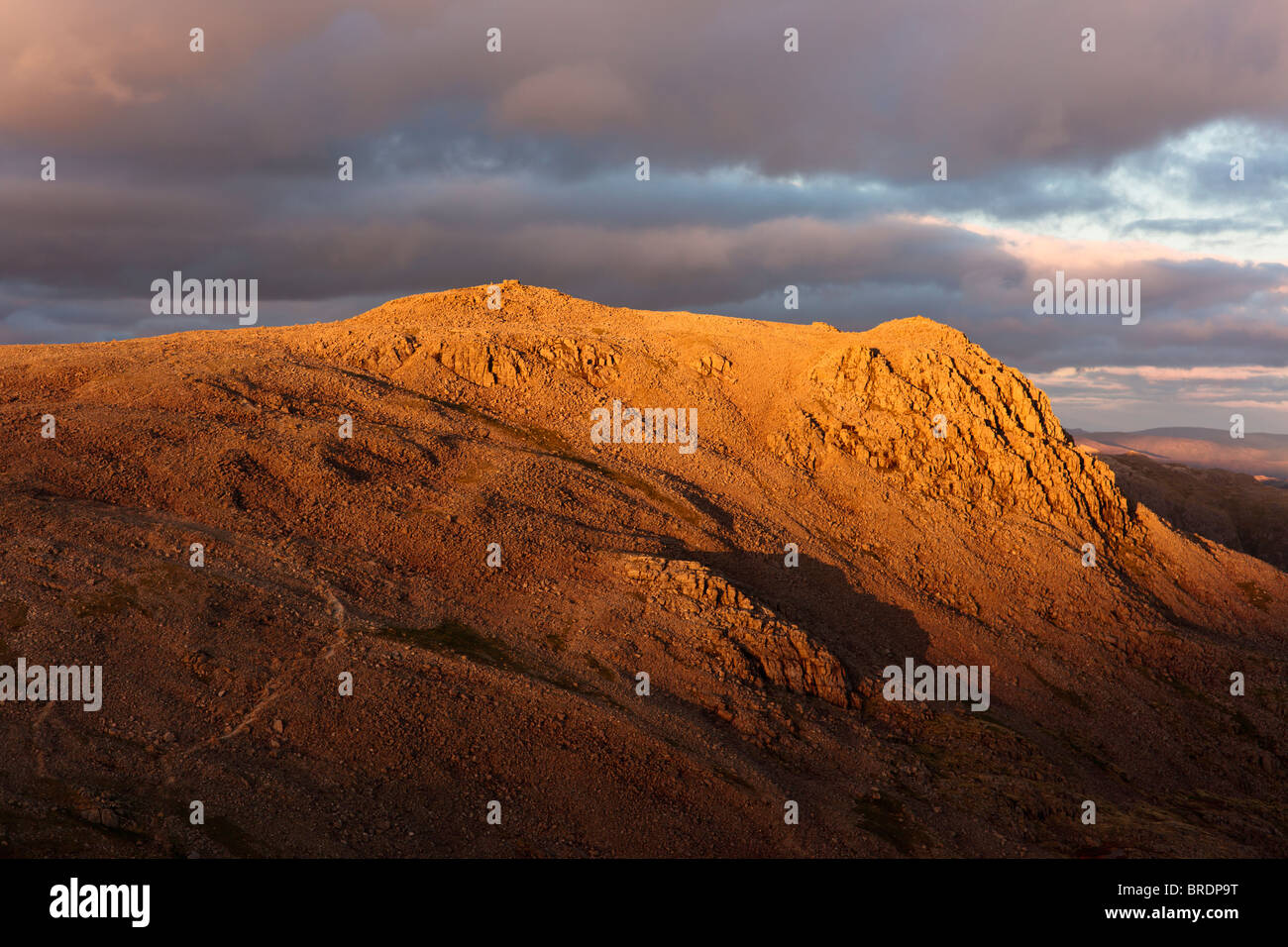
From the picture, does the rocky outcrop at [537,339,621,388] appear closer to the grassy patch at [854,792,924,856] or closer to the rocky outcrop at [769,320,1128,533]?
the rocky outcrop at [769,320,1128,533]

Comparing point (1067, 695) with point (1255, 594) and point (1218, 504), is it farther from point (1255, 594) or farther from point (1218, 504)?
point (1218, 504)

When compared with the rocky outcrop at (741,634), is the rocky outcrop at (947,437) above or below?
above

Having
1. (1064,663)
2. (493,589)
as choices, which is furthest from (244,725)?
(1064,663)

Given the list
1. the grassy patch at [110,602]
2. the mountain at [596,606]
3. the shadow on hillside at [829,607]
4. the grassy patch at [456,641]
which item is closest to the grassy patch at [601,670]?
the mountain at [596,606]

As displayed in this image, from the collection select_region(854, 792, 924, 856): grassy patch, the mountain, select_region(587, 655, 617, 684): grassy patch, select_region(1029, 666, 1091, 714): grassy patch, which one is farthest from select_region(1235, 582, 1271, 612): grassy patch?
select_region(587, 655, 617, 684): grassy patch

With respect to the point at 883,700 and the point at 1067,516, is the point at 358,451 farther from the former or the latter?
the point at 1067,516

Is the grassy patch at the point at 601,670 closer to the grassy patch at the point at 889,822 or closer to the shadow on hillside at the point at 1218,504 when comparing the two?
the grassy patch at the point at 889,822
